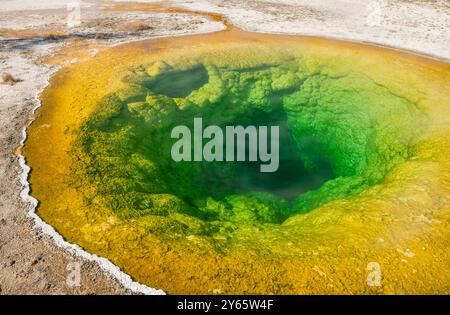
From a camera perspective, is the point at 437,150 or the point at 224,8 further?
the point at 224,8

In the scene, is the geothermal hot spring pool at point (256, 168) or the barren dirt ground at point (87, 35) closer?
the barren dirt ground at point (87, 35)

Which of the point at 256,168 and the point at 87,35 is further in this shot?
the point at 87,35

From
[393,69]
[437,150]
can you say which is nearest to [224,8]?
[393,69]

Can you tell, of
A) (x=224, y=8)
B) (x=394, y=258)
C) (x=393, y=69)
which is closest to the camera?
(x=394, y=258)

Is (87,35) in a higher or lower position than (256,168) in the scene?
higher

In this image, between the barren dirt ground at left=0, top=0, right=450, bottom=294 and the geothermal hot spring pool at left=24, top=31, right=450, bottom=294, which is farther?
the geothermal hot spring pool at left=24, top=31, right=450, bottom=294
